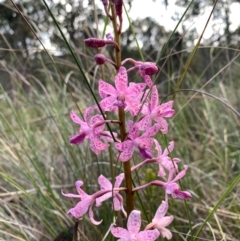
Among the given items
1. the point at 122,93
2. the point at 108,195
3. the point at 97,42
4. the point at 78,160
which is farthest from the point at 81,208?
the point at 78,160

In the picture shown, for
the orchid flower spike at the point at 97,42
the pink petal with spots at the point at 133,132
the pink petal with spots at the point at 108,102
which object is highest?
the orchid flower spike at the point at 97,42

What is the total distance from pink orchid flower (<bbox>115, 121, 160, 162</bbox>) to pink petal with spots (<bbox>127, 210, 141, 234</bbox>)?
120mm

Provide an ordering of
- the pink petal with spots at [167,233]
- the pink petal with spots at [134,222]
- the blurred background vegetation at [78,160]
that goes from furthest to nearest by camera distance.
Result: the blurred background vegetation at [78,160] < the pink petal with spots at [167,233] < the pink petal with spots at [134,222]

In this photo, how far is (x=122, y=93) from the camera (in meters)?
1.00

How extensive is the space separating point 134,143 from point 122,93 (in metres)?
0.12

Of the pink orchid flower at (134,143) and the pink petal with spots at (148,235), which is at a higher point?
the pink orchid flower at (134,143)

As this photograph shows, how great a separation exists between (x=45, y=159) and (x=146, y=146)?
1.89 metres

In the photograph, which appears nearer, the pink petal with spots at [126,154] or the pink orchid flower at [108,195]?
the pink petal with spots at [126,154]

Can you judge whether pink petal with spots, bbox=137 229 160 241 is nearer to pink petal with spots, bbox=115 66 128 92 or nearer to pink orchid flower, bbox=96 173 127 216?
pink orchid flower, bbox=96 173 127 216

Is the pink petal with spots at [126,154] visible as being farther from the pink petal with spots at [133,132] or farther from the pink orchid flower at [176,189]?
the pink orchid flower at [176,189]

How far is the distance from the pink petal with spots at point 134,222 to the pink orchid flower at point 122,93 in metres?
0.23

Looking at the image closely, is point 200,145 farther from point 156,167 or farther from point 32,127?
point 32,127

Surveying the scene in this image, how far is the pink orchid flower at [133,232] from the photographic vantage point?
96 cm

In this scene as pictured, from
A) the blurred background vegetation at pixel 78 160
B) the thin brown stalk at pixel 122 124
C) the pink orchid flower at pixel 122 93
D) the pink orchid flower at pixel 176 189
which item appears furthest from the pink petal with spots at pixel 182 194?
the blurred background vegetation at pixel 78 160
